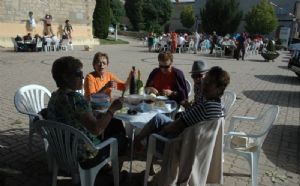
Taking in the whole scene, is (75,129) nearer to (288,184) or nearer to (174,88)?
(174,88)

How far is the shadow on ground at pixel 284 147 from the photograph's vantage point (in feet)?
17.0

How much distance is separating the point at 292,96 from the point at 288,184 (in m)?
6.70

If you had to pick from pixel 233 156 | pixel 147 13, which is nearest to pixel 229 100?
pixel 233 156

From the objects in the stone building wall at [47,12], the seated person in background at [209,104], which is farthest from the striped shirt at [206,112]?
the stone building wall at [47,12]

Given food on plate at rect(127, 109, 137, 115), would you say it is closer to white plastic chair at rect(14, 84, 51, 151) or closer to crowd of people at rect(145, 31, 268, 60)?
white plastic chair at rect(14, 84, 51, 151)

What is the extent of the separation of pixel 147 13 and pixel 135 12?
8.68 ft

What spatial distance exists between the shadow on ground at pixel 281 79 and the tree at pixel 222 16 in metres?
38.5

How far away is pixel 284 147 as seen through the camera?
590cm

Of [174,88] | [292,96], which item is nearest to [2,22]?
[292,96]

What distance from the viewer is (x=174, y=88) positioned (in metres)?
5.31

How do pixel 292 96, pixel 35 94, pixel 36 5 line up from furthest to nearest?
pixel 36 5, pixel 292 96, pixel 35 94

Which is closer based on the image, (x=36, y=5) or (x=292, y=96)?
(x=292, y=96)

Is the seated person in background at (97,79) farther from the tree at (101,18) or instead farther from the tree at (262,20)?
the tree at (262,20)

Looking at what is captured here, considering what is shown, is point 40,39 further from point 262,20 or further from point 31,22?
point 262,20
